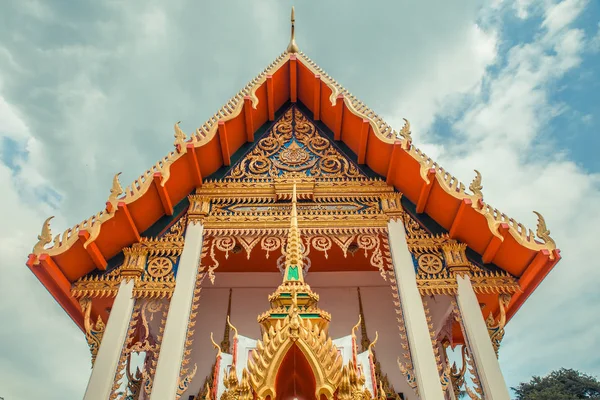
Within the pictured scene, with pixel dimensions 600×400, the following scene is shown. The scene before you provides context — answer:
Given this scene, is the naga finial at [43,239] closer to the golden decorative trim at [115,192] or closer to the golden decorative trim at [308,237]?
the golden decorative trim at [115,192]

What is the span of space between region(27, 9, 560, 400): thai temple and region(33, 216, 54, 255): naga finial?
13 millimetres

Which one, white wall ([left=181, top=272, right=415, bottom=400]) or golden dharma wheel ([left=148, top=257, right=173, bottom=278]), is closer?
golden dharma wheel ([left=148, top=257, right=173, bottom=278])

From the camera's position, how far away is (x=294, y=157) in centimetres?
636

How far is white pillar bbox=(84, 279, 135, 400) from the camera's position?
4.17 meters

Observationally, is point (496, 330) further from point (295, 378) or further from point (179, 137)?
point (179, 137)

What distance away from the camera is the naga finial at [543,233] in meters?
4.64

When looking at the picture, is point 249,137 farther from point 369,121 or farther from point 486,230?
point 486,230

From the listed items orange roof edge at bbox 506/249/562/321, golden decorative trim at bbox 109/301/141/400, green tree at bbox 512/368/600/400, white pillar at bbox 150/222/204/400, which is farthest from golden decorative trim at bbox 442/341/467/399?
green tree at bbox 512/368/600/400

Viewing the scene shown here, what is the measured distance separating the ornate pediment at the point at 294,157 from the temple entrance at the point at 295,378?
3500 mm

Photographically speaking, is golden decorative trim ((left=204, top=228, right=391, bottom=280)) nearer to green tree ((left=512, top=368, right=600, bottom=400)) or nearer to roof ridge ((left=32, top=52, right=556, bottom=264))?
roof ridge ((left=32, top=52, right=556, bottom=264))

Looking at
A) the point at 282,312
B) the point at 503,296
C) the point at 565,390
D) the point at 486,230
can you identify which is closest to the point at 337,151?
the point at 486,230

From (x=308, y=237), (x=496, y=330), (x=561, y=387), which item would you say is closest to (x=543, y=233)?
(x=496, y=330)

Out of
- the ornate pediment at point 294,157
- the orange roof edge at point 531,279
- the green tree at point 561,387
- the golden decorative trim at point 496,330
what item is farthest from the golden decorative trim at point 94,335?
the green tree at point 561,387

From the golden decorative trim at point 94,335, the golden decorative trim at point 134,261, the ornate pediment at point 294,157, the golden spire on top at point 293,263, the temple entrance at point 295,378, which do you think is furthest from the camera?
the ornate pediment at point 294,157
